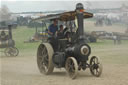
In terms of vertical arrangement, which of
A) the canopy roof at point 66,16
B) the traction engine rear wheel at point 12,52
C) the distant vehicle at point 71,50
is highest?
the canopy roof at point 66,16

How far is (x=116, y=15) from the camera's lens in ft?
149

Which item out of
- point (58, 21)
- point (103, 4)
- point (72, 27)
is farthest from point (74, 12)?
point (103, 4)

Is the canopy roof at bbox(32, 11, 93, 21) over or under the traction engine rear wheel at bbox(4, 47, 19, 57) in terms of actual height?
over

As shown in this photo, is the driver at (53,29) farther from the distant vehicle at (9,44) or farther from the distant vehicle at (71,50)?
the distant vehicle at (9,44)

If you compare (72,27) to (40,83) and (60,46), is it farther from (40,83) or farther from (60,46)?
(40,83)

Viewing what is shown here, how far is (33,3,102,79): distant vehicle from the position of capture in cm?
973

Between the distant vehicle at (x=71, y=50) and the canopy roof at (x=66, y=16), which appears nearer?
the distant vehicle at (x=71, y=50)

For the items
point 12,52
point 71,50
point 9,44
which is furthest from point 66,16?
point 9,44

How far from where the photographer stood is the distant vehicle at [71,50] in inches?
383

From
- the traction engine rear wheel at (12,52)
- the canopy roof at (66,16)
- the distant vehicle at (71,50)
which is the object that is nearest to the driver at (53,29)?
the distant vehicle at (71,50)

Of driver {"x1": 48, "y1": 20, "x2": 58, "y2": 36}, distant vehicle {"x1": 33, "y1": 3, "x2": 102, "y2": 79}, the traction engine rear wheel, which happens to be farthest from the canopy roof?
the traction engine rear wheel

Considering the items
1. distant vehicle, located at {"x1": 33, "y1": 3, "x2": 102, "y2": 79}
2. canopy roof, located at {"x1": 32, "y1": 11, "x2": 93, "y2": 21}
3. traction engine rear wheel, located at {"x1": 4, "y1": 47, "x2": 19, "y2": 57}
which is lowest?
traction engine rear wheel, located at {"x1": 4, "y1": 47, "x2": 19, "y2": 57}

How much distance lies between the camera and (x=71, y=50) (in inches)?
394

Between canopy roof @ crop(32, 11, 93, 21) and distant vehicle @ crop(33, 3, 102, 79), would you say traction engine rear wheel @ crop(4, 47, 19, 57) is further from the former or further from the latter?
canopy roof @ crop(32, 11, 93, 21)
